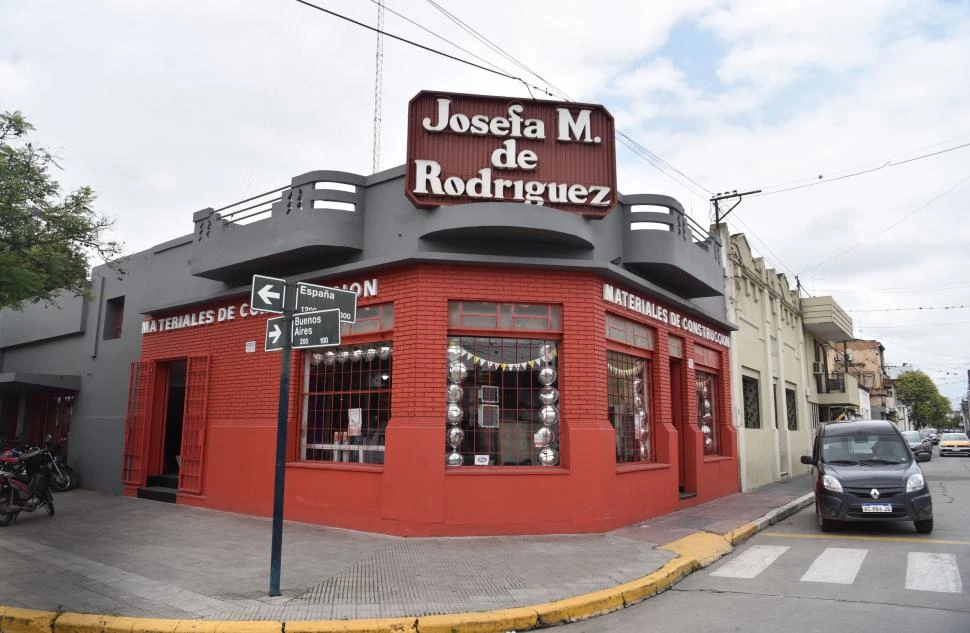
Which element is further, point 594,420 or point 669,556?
point 594,420

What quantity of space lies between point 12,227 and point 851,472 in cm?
1460

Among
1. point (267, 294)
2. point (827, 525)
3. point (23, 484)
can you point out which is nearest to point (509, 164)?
point (267, 294)

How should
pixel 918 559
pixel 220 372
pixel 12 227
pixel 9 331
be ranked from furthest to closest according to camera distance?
pixel 9 331 → pixel 220 372 → pixel 12 227 → pixel 918 559

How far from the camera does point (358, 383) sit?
10.9 meters

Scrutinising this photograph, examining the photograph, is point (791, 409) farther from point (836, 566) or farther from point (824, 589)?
point (824, 589)

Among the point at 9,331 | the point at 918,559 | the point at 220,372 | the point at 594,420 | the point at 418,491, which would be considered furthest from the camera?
the point at 9,331

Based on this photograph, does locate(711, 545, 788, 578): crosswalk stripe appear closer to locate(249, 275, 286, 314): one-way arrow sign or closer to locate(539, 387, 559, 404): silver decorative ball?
locate(539, 387, 559, 404): silver decorative ball

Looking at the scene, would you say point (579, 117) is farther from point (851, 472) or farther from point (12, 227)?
point (12, 227)

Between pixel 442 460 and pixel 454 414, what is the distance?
77 cm

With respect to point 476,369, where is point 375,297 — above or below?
above

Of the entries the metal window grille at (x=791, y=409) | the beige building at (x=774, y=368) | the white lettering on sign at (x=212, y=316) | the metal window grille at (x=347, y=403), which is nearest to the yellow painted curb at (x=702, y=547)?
the metal window grille at (x=347, y=403)

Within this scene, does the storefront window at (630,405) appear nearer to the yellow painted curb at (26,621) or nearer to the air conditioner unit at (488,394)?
the air conditioner unit at (488,394)

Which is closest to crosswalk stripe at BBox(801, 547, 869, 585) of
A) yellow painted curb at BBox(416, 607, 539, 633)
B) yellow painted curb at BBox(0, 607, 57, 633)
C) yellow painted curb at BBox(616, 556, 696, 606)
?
yellow painted curb at BBox(616, 556, 696, 606)

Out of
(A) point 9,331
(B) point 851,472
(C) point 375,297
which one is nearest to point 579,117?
(C) point 375,297
